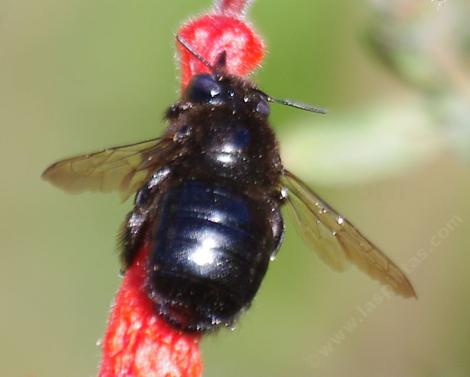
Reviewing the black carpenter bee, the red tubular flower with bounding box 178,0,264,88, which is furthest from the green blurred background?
the black carpenter bee

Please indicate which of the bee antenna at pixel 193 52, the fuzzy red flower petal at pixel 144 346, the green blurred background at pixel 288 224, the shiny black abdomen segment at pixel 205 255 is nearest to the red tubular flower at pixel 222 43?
the bee antenna at pixel 193 52

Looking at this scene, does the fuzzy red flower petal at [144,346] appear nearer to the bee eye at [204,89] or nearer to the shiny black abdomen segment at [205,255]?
the shiny black abdomen segment at [205,255]

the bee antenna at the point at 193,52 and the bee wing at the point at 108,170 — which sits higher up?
the bee antenna at the point at 193,52

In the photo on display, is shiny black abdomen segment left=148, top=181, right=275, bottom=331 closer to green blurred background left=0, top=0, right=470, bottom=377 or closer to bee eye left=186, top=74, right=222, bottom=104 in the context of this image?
bee eye left=186, top=74, right=222, bottom=104

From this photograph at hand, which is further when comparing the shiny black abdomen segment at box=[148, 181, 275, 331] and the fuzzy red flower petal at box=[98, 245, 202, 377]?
the fuzzy red flower petal at box=[98, 245, 202, 377]

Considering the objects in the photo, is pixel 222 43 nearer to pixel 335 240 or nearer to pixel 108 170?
pixel 108 170

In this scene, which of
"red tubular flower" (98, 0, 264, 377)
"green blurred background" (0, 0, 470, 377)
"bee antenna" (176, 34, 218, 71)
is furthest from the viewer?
"green blurred background" (0, 0, 470, 377)

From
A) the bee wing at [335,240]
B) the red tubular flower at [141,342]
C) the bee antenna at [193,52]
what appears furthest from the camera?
the bee antenna at [193,52]
